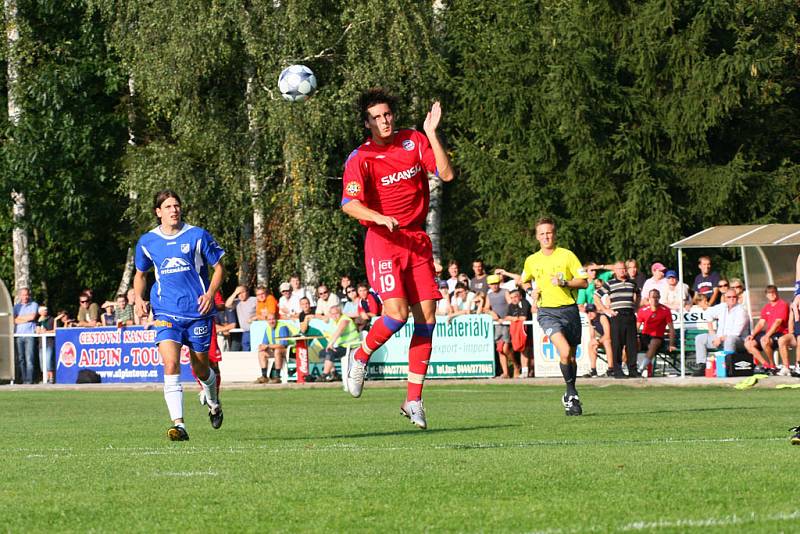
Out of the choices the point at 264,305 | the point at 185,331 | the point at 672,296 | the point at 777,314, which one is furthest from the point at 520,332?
the point at 185,331

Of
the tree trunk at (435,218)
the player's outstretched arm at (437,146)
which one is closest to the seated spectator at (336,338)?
the tree trunk at (435,218)

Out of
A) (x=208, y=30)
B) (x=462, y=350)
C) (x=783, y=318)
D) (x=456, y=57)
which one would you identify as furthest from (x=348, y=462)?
(x=456, y=57)

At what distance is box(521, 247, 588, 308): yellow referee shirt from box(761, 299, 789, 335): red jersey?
30.9 ft

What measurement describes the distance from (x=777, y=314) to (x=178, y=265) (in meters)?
14.0

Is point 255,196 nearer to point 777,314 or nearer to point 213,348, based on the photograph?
point 777,314

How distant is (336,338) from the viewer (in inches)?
1111

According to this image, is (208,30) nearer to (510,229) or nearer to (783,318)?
(510,229)

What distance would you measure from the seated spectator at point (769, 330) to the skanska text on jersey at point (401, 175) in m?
13.2

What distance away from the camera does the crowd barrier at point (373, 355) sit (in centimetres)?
2691

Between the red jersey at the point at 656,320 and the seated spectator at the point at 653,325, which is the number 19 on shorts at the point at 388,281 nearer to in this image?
the seated spectator at the point at 653,325

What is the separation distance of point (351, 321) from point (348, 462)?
61.6 ft

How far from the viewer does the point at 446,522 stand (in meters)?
6.58

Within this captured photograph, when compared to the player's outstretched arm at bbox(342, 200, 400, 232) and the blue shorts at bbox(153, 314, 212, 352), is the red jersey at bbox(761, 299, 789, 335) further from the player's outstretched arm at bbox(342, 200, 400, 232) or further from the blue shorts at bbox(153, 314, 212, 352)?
the blue shorts at bbox(153, 314, 212, 352)

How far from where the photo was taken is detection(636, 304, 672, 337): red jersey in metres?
25.5
